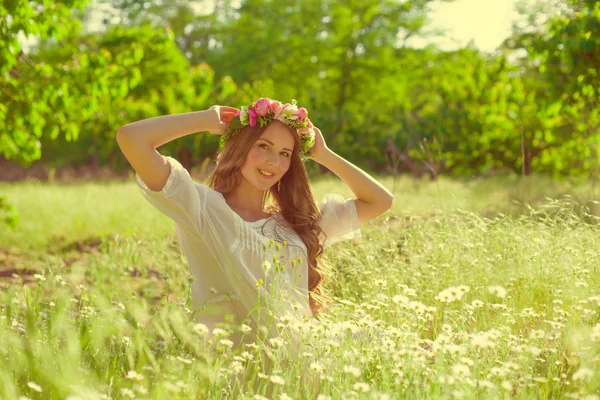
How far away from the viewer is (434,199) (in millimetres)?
10273

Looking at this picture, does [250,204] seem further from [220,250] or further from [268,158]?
[220,250]

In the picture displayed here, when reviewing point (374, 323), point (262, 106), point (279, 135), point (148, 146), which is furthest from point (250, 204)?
point (374, 323)

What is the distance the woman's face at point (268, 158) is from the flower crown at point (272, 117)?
47mm

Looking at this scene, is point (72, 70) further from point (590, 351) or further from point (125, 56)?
point (590, 351)

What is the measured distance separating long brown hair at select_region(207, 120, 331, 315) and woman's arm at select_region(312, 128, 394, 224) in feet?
0.47

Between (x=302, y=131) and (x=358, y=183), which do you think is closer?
(x=302, y=131)

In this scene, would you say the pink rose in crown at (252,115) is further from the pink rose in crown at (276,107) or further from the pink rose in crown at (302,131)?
the pink rose in crown at (302,131)

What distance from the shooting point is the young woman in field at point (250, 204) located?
2891 mm

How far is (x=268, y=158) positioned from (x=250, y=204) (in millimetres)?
307

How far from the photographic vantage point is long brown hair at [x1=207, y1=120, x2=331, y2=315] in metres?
3.33

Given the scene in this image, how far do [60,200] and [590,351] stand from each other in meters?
9.29

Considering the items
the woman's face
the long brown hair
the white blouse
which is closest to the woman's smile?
the woman's face

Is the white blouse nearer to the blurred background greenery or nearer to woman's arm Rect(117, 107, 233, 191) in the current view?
woman's arm Rect(117, 107, 233, 191)

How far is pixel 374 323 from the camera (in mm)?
2479
